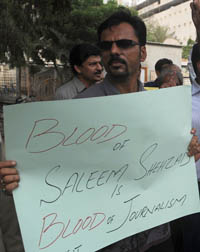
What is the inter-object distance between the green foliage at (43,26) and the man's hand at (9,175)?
16.2ft

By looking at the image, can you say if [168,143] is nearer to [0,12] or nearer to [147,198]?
[147,198]

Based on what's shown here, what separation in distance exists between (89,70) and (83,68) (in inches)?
2.2

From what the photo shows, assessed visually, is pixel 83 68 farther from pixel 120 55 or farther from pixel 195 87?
pixel 120 55

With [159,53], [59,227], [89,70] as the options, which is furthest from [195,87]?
[159,53]

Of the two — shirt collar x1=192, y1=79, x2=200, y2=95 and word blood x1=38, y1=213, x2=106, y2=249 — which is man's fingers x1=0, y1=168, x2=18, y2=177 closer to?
word blood x1=38, y1=213, x2=106, y2=249

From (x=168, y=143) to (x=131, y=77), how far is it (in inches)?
12.6

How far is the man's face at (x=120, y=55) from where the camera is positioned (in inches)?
45.4

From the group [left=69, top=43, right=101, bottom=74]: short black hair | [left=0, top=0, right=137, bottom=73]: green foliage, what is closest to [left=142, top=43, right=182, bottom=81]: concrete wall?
[left=0, top=0, right=137, bottom=73]: green foliage

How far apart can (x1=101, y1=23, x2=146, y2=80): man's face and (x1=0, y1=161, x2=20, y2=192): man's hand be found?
55 centimetres

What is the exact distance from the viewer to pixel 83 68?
2.46 metres

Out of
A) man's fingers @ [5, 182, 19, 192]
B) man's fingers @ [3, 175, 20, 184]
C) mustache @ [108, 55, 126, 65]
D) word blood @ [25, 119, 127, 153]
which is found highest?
mustache @ [108, 55, 126, 65]

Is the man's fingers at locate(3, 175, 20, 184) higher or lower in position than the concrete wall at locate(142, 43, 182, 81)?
lower

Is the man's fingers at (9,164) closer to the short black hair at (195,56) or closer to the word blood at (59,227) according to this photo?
the word blood at (59,227)

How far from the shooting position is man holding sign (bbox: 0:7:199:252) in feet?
3.68
